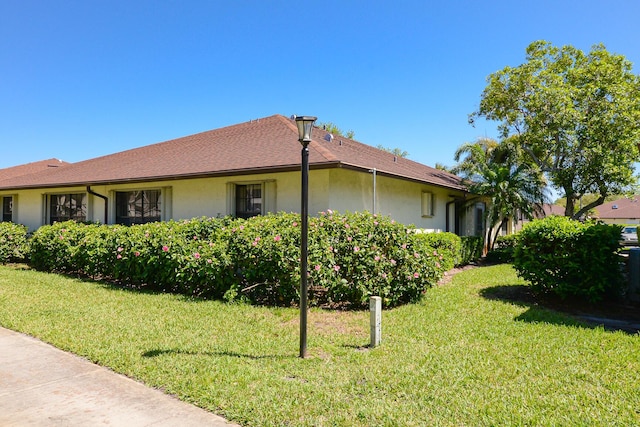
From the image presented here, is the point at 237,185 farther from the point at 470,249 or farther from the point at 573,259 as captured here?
the point at 470,249

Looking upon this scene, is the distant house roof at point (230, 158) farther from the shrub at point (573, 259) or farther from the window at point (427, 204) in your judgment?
the shrub at point (573, 259)

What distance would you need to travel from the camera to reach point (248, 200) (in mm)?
11992

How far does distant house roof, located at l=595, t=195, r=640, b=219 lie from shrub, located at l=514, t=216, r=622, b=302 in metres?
53.6

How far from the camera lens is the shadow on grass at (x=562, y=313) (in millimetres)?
6459

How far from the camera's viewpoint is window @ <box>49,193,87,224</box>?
53.4 feet

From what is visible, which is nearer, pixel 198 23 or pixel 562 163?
pixel 198 23

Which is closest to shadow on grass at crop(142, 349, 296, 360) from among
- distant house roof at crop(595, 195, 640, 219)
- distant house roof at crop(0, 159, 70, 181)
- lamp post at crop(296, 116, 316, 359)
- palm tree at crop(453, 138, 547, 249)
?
lamp post at crop(296, 116, 316, 359)

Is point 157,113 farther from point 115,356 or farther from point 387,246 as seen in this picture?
point 115,356

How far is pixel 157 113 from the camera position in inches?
713

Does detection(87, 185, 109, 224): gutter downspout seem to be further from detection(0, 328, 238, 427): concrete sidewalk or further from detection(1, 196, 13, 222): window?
detection(0, 328, 238, 427): concrete sidewalk

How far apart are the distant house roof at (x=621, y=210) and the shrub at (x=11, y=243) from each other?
60.2 m

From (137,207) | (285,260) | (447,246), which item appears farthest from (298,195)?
(137,207)

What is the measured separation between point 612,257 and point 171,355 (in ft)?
26.5

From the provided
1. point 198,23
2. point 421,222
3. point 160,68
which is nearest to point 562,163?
point 421,222
